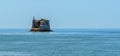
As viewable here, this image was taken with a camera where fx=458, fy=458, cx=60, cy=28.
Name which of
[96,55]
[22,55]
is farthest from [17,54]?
[96,55]

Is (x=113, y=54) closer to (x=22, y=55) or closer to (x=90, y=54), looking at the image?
(x=90, y=54)

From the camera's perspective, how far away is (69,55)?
67.4 meters

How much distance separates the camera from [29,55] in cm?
6769

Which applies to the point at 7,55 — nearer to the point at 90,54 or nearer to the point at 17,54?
the point at 17,54

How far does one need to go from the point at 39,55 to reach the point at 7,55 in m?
4.79

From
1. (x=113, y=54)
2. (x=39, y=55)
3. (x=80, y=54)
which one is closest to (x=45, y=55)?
(x=39, y=55)

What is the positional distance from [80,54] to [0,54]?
1202 centimetres

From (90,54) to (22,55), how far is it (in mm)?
10323

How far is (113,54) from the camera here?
69.5 metres

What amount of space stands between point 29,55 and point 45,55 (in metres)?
2.37

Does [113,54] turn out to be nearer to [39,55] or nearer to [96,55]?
[96,55]

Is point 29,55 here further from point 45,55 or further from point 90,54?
point 90,54

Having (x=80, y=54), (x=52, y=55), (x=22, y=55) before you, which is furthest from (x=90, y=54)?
(x=22, y=55)

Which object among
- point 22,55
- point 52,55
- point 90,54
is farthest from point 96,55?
point 22,55
